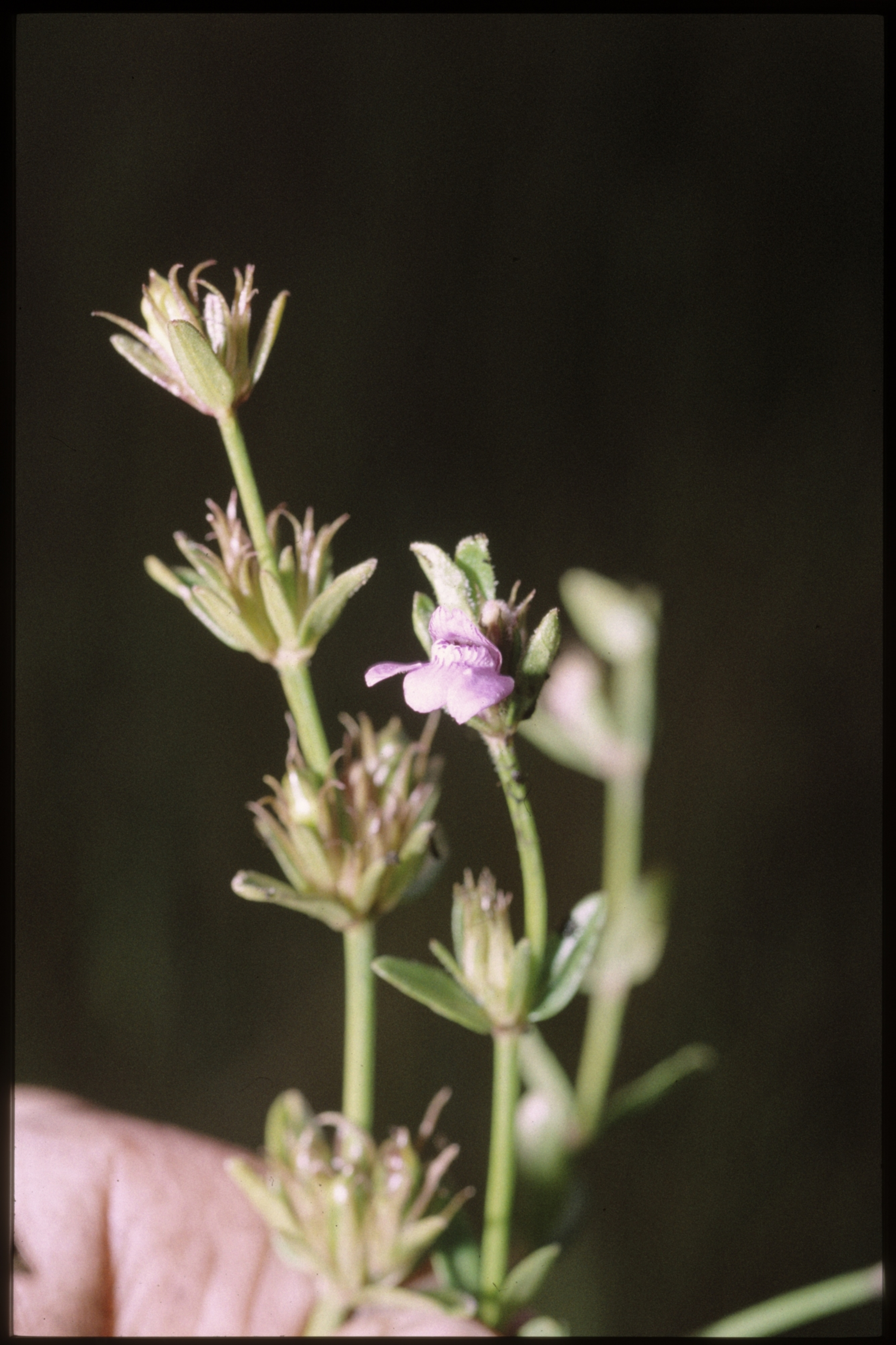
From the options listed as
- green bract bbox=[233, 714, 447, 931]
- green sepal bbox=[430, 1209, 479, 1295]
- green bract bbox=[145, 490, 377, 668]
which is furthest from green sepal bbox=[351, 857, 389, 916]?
green sepal bbox=[430, 1209, 479, 1295]

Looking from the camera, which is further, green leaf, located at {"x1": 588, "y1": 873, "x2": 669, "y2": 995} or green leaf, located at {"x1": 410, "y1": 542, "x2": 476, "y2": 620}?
green leaf, located at {"x1": 588, "y1": 873, "x2": 669, "y2": 995}

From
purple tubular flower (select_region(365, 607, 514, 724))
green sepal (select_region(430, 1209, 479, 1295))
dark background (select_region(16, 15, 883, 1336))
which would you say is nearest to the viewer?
purple tubular flower (select_region(365, 607, 514, 724))

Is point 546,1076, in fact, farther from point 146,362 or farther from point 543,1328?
point 146,362

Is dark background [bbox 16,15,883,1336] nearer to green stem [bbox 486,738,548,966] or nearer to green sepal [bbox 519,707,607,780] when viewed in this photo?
green sepal [bbox 519,707,607,780]

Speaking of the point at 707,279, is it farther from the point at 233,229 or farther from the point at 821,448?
the point at 233,229

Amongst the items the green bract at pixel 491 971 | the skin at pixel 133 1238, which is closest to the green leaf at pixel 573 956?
the green bract at pixel 491 971

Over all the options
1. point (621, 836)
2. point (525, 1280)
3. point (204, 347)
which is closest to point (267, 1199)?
point (525, 1280)

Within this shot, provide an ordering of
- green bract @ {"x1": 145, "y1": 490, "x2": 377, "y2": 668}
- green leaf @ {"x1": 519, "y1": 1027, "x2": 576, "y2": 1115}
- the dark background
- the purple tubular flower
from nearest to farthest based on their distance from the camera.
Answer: the purple tubular flower → green bract @ {"x1": 145, "y1": 490, "x2": 377, "y2": 668} → green leaf @ {"x1": 519, "y1": 1027, "x2": 576, "y2": 1115} → the dark background
